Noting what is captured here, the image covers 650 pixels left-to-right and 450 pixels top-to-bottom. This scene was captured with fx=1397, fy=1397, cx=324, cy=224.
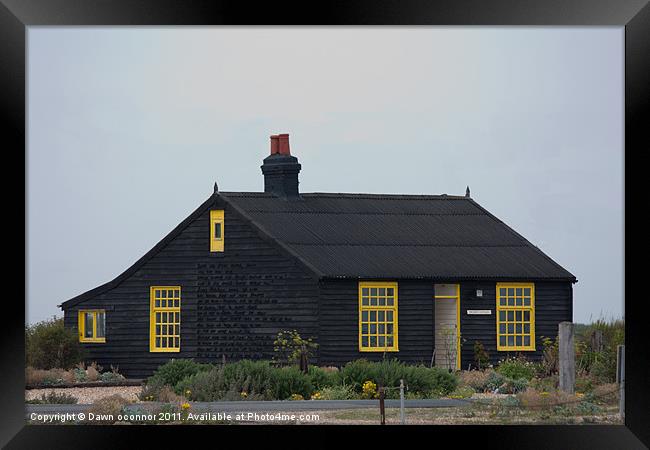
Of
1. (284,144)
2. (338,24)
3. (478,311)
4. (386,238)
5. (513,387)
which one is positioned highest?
(284,144)

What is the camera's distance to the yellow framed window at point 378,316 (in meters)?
25.5

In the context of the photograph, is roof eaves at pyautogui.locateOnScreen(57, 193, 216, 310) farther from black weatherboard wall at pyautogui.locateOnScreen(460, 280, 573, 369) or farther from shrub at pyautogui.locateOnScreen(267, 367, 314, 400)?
shrub at pyautogui.locateOnScreen(267, 367, 314, 400)

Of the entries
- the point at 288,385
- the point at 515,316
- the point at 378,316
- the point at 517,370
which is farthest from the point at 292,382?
the point at 515,316

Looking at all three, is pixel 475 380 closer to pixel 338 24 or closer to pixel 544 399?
pixel 544 399

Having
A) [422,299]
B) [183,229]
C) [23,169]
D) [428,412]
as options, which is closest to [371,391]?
[428,412]

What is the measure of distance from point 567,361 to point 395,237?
6.39 meters

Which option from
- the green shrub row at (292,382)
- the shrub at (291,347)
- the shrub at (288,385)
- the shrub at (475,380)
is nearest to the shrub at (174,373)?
the green shrub row at (292,382)

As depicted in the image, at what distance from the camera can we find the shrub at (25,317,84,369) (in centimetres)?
2569

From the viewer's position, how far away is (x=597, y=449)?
14.2 m

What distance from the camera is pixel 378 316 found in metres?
25.7

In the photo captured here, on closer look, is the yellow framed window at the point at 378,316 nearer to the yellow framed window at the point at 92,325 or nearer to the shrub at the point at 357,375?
the shrub at the point at 357,375

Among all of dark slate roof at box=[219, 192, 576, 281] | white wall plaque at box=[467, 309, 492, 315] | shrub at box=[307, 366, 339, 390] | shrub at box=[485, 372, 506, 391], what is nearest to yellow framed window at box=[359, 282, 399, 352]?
dark slate roof at box=[219, 192, 576, 281]

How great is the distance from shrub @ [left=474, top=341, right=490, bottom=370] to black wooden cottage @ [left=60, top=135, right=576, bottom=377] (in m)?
0.15

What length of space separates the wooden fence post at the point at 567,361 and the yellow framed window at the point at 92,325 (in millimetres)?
9851
